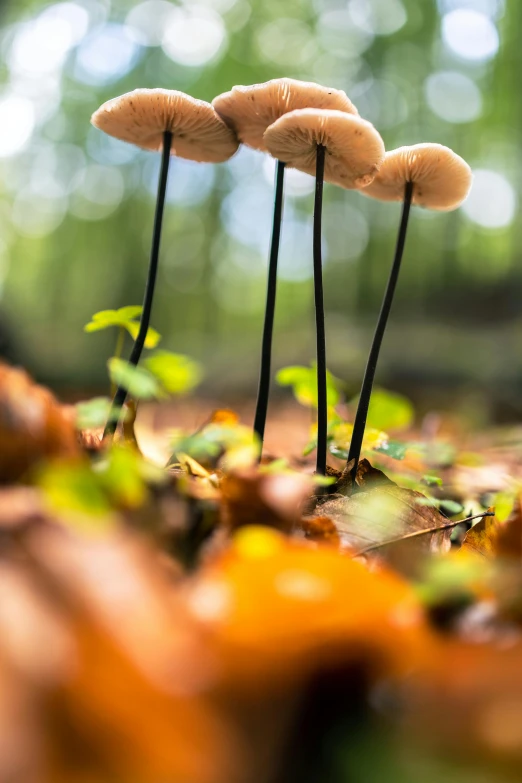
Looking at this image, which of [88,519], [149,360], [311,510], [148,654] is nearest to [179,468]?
[149,360]

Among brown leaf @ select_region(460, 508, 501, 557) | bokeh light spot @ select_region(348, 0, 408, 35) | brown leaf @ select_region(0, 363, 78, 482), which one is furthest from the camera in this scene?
bokeh light spot @ select_region(348, 0, 408, 35)

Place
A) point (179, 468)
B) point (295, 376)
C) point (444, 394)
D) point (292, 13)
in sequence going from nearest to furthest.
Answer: point (179, 468)
point (295, 376)
point (444, 394)
point (292, 13)

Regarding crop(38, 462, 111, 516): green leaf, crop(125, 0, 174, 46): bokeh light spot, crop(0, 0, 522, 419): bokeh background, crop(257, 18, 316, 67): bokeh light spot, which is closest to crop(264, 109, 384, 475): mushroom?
crop(38, 462, 111, 516): green leaf

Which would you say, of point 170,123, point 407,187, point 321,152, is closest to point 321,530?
point 321,152

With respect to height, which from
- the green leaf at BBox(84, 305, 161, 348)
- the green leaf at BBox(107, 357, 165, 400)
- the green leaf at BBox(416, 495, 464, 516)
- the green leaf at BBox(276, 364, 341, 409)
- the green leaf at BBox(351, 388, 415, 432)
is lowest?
the green leaf at BBox(416, 495, 464, 516)

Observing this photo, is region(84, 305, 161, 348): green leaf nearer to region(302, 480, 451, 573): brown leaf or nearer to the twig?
region(302, 480, 451, 573): brown leaf

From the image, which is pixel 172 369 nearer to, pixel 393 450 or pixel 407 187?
pixel 393 450

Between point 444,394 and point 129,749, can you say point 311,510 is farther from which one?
point 444,394

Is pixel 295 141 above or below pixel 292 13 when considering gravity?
below
